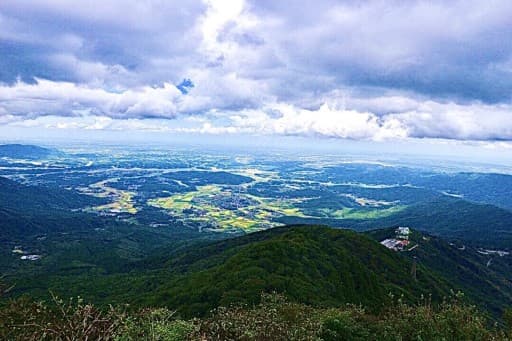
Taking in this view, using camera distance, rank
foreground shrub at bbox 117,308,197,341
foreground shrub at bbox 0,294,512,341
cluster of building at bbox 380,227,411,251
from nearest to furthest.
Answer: foreground shrub at bbox 117,308,197,341
foreground shrub at bbox 0,294,512,341
cluster of building at bbox 380,227,411,251

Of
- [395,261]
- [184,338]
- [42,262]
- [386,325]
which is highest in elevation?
[184,338]

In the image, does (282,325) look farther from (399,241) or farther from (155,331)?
(399,241)

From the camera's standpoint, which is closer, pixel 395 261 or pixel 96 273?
pixel 395 261

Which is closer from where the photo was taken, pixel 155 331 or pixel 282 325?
pixel 155 331

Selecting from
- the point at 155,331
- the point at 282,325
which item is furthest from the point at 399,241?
the point at 155,331

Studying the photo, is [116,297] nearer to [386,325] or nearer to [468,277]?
[386,325]

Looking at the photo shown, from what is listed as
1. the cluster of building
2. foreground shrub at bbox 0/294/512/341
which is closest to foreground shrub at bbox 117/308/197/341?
foreground shrub at bbox 0/294/512/341

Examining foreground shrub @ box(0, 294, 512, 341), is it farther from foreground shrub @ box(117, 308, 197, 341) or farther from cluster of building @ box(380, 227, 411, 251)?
cluster of building @ box(380, 227, 411, 251)

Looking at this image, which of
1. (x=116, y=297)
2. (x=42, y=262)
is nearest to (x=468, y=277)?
(x=116, y=297)

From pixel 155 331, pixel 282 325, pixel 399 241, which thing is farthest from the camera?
pixel 399 241
